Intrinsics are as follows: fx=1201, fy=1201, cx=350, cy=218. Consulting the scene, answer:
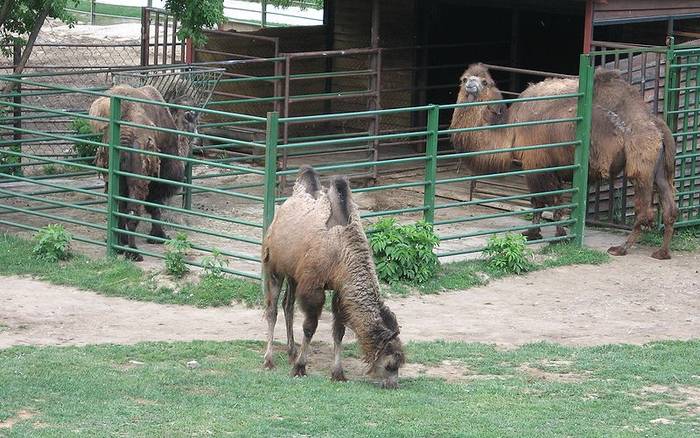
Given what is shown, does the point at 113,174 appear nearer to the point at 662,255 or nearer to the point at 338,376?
the point at 338,376

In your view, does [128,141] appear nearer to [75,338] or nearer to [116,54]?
[75,338]

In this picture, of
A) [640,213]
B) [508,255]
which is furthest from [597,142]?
[508,255]

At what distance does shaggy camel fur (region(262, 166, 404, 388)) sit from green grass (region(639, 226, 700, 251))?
5896 mm

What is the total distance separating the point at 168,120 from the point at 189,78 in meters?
1.58

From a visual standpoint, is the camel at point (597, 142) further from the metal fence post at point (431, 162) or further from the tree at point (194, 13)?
the tree at point (194, 13)

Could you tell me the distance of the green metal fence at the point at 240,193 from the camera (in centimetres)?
1088

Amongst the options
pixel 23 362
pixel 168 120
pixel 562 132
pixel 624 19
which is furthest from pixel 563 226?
pixel 23 362

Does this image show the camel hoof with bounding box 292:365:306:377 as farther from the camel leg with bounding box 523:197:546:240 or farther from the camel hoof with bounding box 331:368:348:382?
the camel leg with bounding box 523:197:546:240

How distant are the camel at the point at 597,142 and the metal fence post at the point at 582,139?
0.15m

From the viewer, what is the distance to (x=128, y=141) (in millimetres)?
11719

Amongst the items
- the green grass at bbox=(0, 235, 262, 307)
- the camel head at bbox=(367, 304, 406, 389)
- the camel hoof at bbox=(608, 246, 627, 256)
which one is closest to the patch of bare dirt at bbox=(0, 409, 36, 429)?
the camel head at bbox=(367, 304, 406, 389)

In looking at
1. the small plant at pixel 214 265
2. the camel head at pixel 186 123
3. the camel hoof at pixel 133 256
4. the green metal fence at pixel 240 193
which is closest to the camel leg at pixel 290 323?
the green metal fence at pixel 240 193

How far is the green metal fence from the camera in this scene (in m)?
10.9

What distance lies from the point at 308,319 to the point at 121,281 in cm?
315
